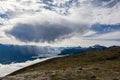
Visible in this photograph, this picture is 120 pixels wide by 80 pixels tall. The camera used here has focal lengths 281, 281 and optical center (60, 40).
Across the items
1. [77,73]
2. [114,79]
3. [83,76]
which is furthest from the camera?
[77,73]

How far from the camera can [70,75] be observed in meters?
54.1

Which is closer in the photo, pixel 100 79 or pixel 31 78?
pixel 100 79

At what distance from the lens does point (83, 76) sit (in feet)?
171

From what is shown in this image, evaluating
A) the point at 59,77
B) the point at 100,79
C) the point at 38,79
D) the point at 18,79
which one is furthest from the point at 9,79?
the point at 100,79

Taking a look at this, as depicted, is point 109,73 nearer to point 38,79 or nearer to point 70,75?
point 70,75

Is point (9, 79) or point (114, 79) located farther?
point (9, 79)

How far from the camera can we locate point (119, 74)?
53656mm

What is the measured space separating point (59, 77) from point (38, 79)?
4.12 metres

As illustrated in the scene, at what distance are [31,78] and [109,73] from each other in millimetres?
15461

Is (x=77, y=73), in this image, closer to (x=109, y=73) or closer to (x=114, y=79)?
(x=109, y=73)

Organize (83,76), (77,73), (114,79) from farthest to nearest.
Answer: (77,73) → (83,76) → (114,79)

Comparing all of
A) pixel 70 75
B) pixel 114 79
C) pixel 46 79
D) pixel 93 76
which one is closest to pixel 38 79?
pixel 46 79

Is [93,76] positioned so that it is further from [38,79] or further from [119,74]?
[38,79]

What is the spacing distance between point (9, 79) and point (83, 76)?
16077 mm
